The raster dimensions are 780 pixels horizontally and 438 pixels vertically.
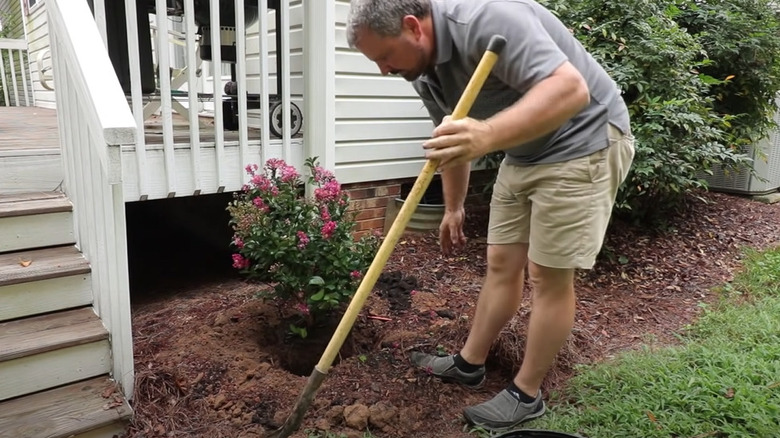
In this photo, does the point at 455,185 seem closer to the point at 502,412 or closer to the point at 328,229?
the point at 328,229

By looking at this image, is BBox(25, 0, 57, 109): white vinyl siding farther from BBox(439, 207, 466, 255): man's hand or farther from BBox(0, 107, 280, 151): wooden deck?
BBox(439, 207, 466, 255): man's hand

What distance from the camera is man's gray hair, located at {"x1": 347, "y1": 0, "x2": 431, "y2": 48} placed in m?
1.54

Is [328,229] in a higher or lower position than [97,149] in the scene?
lower

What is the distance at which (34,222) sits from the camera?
227 cm

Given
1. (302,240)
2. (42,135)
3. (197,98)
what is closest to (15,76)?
(42,135)

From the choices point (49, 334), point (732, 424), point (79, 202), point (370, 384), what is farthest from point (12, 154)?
point (732, 424)

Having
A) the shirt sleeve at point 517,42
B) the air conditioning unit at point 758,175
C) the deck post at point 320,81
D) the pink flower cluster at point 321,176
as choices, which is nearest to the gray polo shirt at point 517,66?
the shirt sleeve at point 517,42

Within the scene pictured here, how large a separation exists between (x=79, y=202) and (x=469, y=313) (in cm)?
191

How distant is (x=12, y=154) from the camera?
254cm

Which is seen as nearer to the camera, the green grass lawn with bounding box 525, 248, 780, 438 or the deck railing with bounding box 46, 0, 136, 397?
the deck railing with bounding box 46, 0, 136, 397

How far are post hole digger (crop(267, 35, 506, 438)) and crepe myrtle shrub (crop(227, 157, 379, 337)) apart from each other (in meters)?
0.63

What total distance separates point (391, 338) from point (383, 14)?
1.57 meters

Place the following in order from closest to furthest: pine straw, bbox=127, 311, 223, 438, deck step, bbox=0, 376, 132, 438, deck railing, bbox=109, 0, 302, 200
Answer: deck step, bbox=0, 376, 132, 438 < pine straw, bbox=127, 311, 223, 438 < deck railing, bbox=109, 0, 302, 200

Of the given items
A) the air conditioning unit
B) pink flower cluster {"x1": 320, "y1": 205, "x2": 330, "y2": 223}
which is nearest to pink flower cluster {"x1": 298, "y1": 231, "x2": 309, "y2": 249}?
pink flower cluster {"x1": 320, "y1": 205, "x2": 330, "y2": 223}
